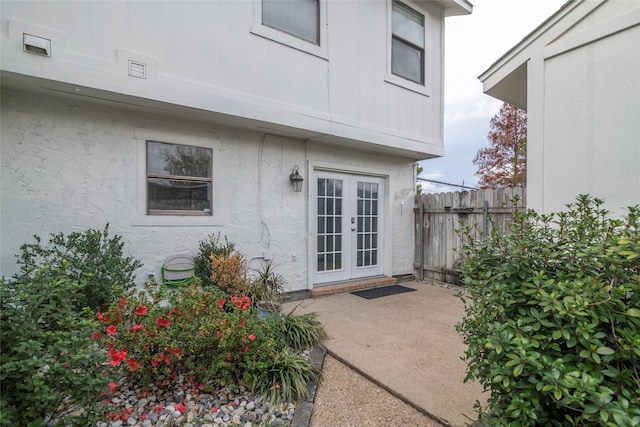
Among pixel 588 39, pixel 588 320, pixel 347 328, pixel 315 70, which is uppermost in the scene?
pixel 315 70

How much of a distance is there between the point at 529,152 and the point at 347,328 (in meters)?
2.90

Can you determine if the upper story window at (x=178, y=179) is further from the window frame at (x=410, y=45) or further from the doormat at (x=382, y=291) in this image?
the window frame at (x=410, y=45)

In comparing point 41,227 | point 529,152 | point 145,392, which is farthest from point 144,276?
point 529,152

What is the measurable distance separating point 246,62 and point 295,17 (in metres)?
1.30

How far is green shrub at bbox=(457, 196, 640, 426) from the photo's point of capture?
46.5 inches

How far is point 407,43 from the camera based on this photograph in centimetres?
607

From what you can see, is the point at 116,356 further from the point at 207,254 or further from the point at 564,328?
the point at 564,328

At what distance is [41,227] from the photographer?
3416mm

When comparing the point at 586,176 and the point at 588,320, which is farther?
the point at 586,176

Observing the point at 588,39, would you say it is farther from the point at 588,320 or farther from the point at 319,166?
the point at 319,166

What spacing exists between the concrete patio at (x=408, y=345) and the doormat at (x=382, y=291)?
0.20 meters

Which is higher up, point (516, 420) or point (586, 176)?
point (586, 176)

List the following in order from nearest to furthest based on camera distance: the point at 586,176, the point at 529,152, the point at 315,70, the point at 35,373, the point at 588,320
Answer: the point at 588,320 → the point at 35,373 → the point at 586,176 → the point at 529,152 → the point at 315,70

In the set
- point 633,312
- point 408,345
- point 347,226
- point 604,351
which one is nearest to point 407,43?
point 347,226
